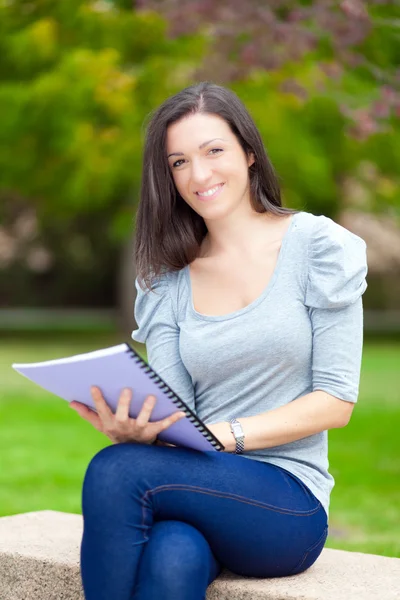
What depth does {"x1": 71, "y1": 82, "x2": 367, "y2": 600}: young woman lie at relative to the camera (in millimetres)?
2371

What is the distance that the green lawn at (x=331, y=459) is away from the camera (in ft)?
19.4

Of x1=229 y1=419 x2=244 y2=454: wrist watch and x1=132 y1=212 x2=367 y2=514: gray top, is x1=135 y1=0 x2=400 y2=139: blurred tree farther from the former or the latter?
x1=229 y1=419 x2=244 y2=454: wrist watch

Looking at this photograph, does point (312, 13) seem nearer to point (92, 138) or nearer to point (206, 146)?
point (206, 146)

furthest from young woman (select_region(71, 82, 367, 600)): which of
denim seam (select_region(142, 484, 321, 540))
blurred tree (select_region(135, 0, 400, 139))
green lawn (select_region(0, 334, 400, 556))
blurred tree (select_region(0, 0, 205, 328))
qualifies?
blurred tree (select_region(0, 0, 205, 328))

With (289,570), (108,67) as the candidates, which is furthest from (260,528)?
(108,67)

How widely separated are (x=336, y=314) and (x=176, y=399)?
1.76 ft

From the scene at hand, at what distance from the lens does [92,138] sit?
14672 millimetres

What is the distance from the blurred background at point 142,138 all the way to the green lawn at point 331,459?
0.9 inches

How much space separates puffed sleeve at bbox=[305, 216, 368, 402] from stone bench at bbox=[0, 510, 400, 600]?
468mm

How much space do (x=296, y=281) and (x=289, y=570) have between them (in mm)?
759

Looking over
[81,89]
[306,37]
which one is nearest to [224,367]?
[306,37]

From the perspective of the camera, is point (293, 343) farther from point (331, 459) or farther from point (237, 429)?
point (331, 459)

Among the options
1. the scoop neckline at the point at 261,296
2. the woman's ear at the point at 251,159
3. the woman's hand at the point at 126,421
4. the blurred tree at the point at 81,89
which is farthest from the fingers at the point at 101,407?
the blurred tree at the point at 81,89

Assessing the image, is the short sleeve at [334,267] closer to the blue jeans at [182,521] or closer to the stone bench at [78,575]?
the blue jeans at [182,521]
